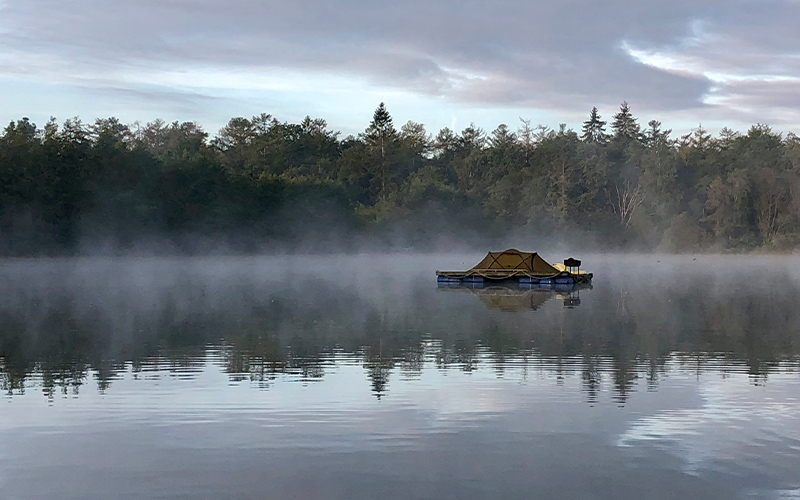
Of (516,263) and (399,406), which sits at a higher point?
(516,263)

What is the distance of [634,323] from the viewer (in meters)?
25.1

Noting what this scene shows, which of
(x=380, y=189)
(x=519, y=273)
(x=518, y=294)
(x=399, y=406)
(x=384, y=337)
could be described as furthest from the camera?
(x=380, y=189)

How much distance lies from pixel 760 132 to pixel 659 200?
51.9ft

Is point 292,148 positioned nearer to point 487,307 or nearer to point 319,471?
point 487,307

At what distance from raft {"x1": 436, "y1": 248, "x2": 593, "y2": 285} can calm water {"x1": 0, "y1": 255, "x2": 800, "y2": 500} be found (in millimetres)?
19328

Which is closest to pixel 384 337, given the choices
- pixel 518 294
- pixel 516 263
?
pixel 518 294

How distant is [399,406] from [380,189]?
112795 mm

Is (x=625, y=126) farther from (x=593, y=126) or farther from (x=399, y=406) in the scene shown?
(x=399, y=406)

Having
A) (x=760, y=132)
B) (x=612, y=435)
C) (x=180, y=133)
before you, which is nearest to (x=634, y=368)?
(x=612, y=435)

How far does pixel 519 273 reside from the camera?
48.5m

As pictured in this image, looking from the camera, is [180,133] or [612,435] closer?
[612,435]

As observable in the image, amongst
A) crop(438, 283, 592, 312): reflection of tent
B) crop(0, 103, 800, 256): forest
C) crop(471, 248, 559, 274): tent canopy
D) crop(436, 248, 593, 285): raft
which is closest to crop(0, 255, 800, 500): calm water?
crop(438, 283, 592, 312): reflection of tent

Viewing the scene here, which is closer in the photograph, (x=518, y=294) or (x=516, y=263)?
(x=518, y=294)

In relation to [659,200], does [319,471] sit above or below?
below
